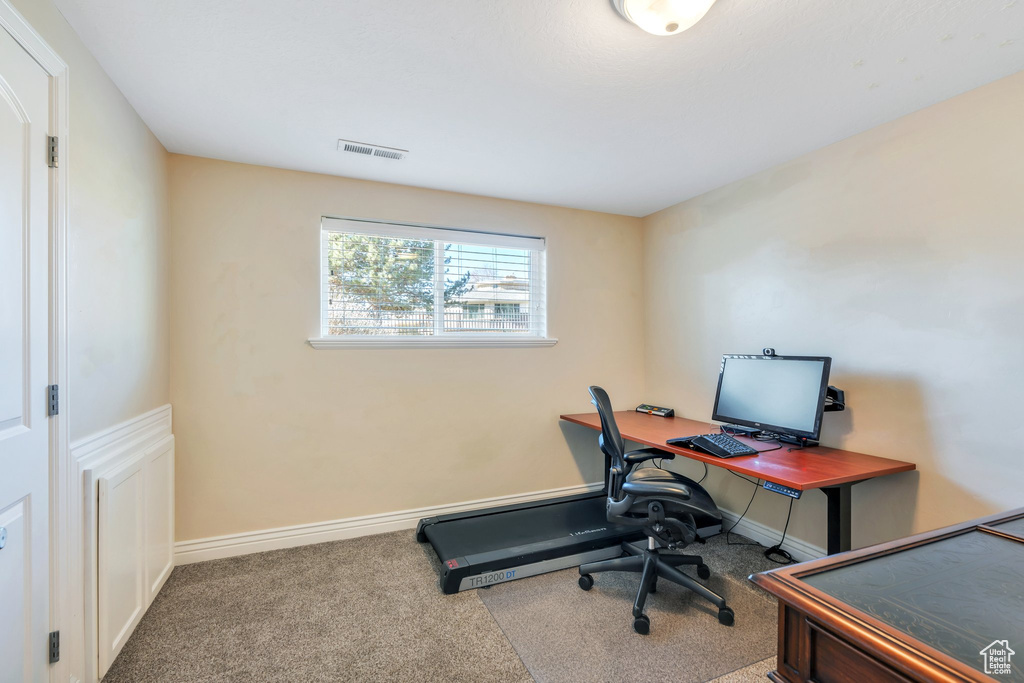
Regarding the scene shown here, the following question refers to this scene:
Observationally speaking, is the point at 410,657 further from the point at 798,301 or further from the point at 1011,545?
the point at 798,301

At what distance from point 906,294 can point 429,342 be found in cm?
264

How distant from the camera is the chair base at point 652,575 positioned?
2002 mm

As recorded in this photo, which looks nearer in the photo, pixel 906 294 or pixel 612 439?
pixel 906 294

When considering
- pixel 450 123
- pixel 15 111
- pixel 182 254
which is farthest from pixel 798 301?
pixel 182 254

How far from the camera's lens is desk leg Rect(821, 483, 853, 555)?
2.01 metres

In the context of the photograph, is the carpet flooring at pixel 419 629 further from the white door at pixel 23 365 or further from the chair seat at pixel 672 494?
the white door at pixel 23 365

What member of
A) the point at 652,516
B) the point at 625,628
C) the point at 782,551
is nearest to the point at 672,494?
the point at 652,516

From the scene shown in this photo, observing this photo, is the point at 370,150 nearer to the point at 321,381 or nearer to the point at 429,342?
the point at 429,342

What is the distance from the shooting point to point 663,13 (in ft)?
4.71

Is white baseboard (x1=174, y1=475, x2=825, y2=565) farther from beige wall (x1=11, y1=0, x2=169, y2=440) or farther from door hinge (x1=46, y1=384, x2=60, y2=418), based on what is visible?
door hinge (x1=46, y1=384, x2=60, y2=418)

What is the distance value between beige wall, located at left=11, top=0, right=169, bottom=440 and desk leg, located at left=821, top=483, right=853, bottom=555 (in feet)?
9.80

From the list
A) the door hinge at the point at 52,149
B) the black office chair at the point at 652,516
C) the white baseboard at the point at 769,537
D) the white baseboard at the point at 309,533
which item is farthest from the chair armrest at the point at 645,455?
the door hinge at the point at 52,149

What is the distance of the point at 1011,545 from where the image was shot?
3.51ft

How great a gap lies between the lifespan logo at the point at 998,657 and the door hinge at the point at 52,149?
2.46 meters
